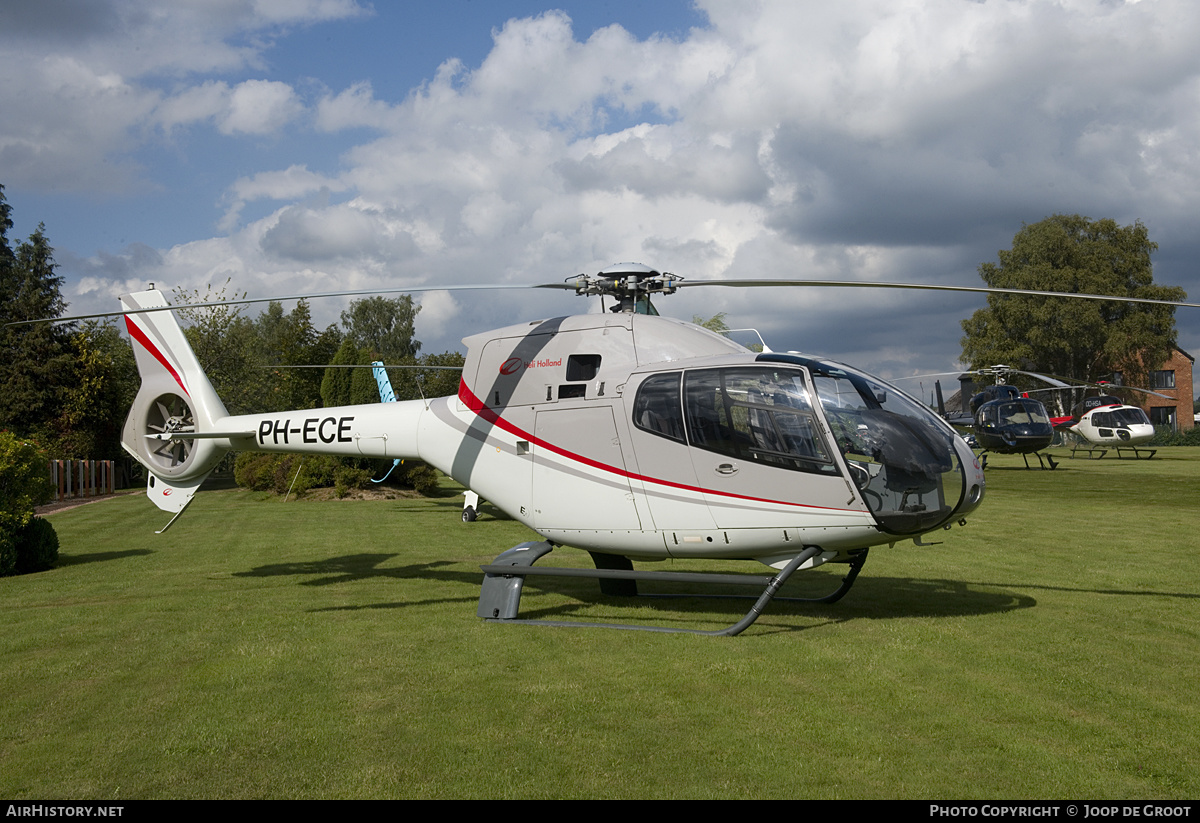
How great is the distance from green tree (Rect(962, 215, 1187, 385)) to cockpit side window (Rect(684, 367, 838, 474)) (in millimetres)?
53806

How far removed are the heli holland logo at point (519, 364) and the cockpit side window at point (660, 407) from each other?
1133mm

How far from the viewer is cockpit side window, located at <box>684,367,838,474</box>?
7.33 metres

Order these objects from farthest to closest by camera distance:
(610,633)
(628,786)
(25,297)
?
(25,297) → (610,633) → (628,786)

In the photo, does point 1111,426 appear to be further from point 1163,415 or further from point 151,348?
point 1163,415

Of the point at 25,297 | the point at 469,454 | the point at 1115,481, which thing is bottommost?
the point at 1115,481

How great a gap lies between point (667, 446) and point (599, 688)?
2.62 meters

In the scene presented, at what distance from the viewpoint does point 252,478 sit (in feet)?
103

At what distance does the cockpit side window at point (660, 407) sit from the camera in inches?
312

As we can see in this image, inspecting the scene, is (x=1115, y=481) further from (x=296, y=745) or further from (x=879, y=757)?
(x=296, y=745)

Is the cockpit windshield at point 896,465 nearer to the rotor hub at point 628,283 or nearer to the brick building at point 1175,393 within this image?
the rotor hub at point 628,283

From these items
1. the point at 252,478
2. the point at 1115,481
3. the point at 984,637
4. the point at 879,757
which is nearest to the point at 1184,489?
the point at 1115,481

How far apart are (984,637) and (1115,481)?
933 inches

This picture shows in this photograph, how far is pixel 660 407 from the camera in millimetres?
8023

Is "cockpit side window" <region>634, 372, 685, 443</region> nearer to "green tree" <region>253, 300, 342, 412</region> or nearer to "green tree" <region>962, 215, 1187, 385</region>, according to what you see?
"green tree" <region>253, 300, 342, 412</region>
